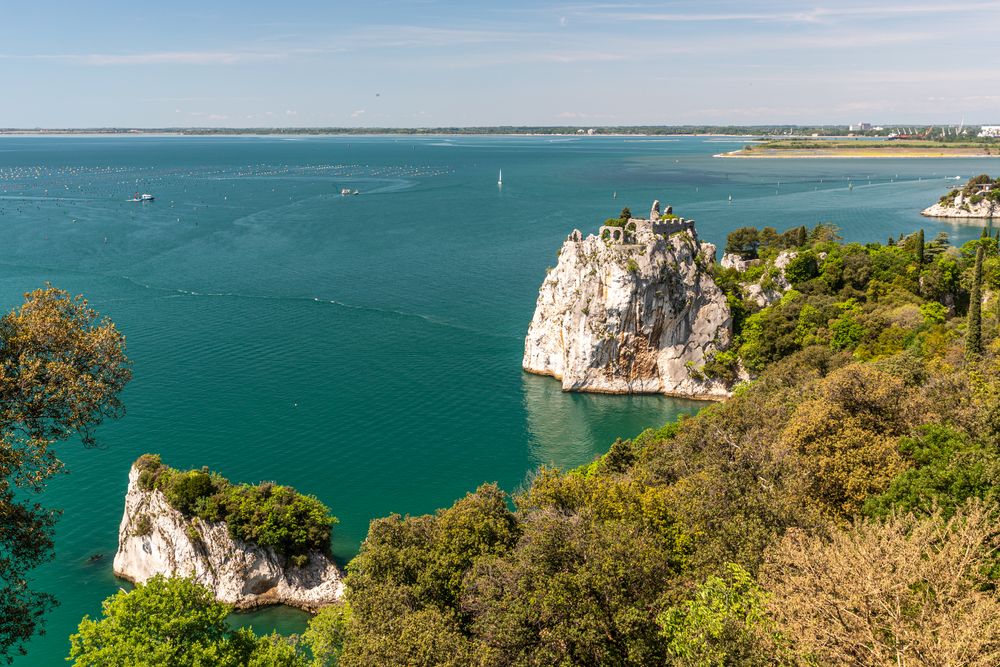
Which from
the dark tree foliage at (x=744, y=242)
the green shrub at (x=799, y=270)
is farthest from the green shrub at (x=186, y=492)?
the dark tree foliage at (x=744, y=242)

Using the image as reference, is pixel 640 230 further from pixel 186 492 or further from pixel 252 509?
pixel 186 492

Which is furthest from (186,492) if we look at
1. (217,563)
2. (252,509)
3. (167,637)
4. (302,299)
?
(302,299)

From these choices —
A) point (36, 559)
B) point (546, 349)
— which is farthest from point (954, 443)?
point (546, 349)

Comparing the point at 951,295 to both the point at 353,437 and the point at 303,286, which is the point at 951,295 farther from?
the point at 303,286

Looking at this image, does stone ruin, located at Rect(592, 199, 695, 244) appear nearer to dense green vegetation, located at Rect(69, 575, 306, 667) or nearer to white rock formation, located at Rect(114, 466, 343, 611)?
white rock formation, located at Rect(114, 466, 343, 611)

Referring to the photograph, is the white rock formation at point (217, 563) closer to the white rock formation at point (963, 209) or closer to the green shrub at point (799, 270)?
the green shrub at point (799, 270)

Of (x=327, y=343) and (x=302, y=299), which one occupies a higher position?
(x=302, y=299)
